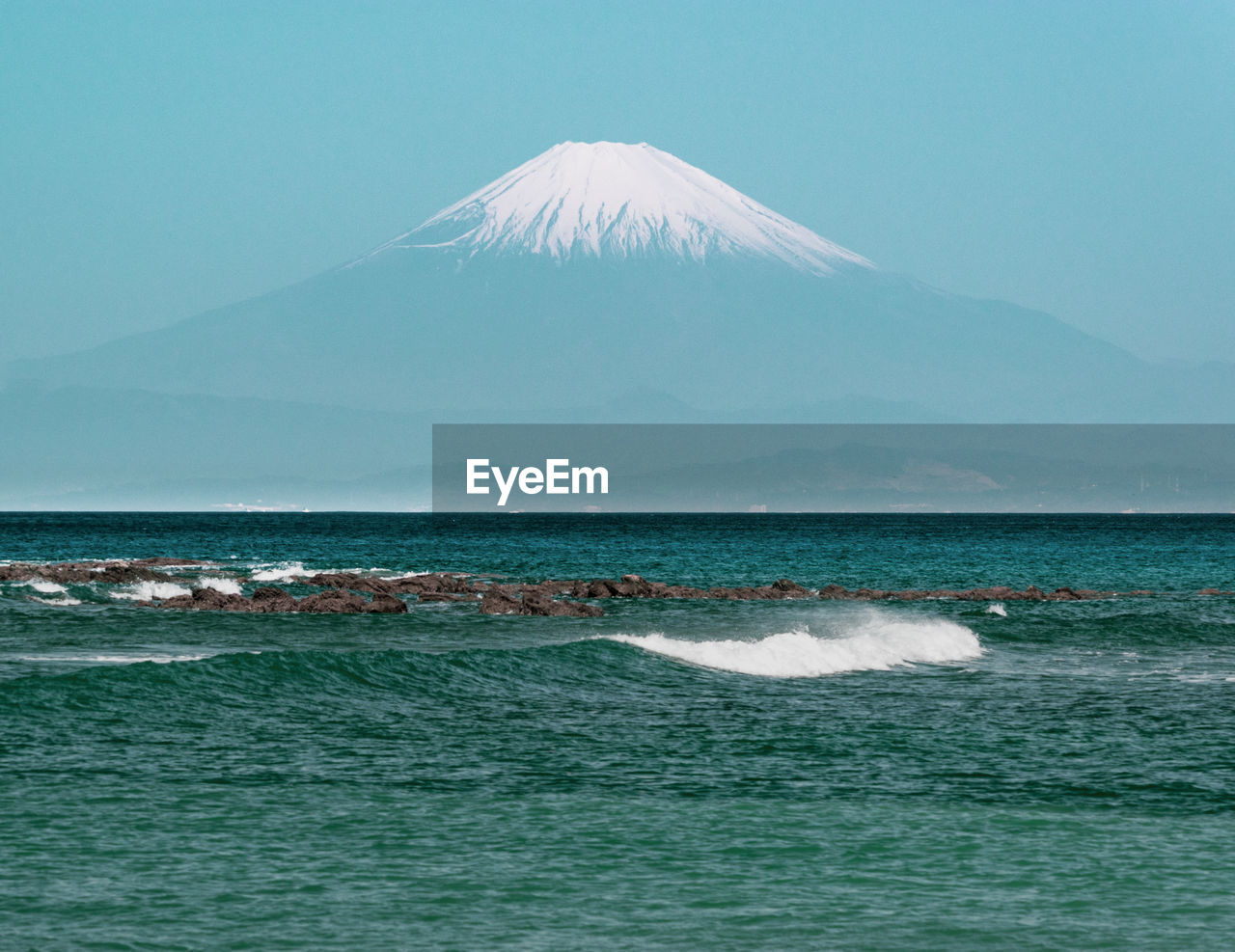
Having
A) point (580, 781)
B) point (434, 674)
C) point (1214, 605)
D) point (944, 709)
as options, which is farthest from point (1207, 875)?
point (1214, 605)

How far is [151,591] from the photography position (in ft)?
186

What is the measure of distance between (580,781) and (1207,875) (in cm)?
738

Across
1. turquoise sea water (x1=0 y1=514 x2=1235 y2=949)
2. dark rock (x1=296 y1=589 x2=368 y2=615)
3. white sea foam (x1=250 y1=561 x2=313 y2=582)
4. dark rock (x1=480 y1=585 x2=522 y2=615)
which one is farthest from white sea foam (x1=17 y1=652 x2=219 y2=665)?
white sea foam (x1=250 y1=561 x2=313 y2=582)

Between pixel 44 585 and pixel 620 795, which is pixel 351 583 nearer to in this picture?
pixel 44 585

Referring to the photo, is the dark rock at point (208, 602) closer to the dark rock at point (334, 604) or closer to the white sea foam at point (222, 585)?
the dark rock at point (334, 604)

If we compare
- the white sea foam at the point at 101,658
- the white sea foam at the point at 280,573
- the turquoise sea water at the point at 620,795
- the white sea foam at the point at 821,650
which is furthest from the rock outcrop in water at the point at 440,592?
the white sea foam at the point at 101,658

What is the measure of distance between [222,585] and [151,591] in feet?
21.7

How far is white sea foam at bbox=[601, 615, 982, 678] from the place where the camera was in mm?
31844

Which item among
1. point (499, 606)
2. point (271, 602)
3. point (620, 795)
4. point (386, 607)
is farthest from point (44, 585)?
point (620, 795)

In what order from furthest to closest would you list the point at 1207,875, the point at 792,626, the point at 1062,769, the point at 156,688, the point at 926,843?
1. the point at 792,626
2. the point at 156,688
3. the point at 1062,769
4. the point at 926,843
5. the point at 1207,875

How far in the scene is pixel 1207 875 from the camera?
14.1 metres

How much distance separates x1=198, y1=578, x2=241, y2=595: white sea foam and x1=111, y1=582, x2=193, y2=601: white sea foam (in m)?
1.27

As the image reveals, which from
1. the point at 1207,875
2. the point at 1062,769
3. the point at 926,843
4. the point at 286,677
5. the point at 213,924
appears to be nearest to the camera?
the point at 213,924

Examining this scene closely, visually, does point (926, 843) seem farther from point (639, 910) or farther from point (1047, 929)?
point (639, 910)
